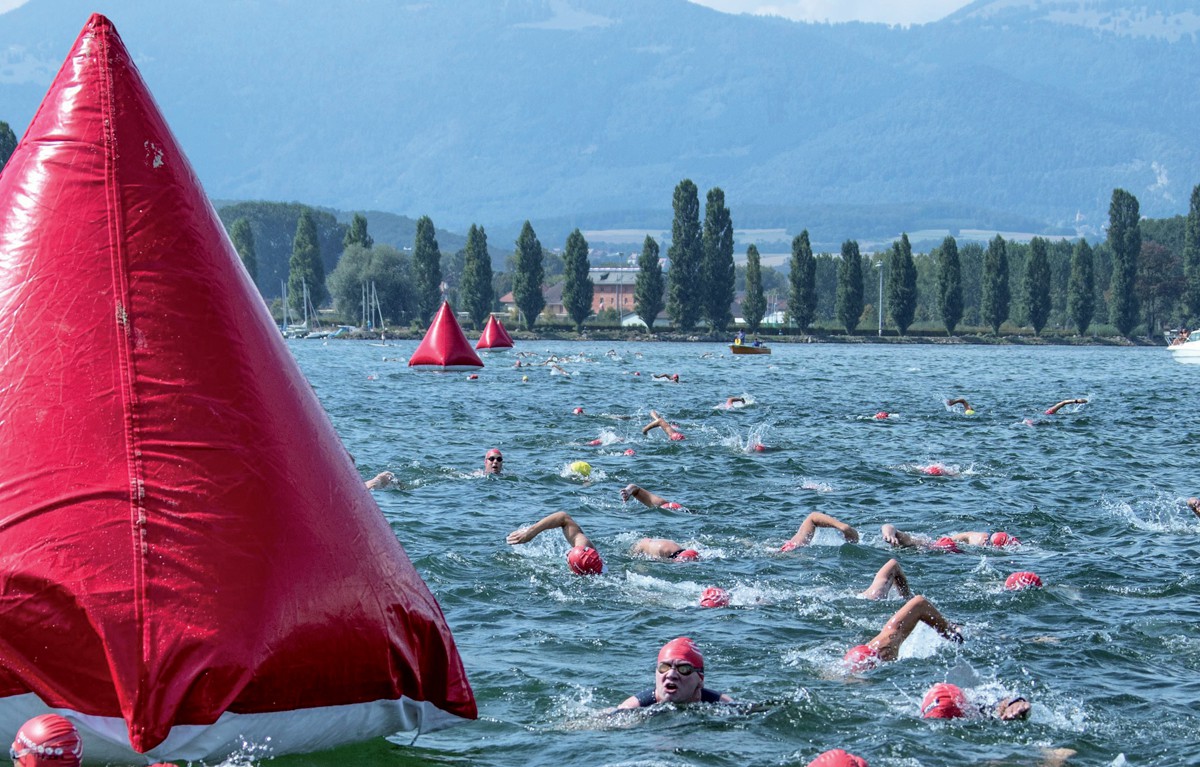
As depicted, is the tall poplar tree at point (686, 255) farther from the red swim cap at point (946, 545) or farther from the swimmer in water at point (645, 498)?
the red swim cap at point (946, 545)

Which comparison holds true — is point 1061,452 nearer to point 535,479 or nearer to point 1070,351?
point 535,479

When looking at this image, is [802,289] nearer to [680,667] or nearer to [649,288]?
[649,288]

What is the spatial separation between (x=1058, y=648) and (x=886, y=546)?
4.44 meters

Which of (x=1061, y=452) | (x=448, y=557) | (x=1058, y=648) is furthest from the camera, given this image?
(x=1061, y=452)

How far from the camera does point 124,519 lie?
7535 millimetres

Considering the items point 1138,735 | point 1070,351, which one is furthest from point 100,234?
point 1070,351

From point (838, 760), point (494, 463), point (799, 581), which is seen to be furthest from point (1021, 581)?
point (494, 463)

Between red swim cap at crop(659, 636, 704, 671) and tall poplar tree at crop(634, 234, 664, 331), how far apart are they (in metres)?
107

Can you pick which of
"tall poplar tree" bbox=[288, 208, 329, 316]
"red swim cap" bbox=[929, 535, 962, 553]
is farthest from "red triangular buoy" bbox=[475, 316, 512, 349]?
"tall poplar tree" bbox=[288, 208, 329, 316]

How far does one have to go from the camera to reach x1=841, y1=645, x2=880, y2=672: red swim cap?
1152 cm

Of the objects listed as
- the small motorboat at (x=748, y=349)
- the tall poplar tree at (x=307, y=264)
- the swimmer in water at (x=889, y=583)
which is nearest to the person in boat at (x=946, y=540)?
the swimmer in water at (x=889, y=583)

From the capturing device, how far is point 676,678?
9883mm

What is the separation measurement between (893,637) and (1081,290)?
4247 inches

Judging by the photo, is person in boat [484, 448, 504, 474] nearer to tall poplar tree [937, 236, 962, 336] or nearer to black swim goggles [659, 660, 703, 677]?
black swim goggles [659, 660, 703, 677]
